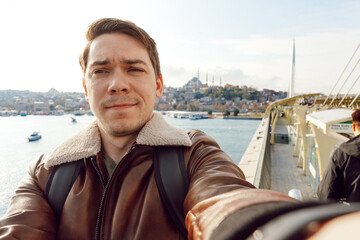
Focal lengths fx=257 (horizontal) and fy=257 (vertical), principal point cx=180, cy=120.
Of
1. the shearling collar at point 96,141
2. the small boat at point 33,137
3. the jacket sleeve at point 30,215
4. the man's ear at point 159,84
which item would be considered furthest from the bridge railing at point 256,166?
the small boat at point 33,137

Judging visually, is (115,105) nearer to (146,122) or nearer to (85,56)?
(146,122)

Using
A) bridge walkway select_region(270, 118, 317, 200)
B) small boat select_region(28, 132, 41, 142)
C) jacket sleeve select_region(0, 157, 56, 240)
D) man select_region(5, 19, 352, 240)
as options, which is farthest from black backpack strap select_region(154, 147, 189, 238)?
small boat select_region(28, 132, 41, 142)

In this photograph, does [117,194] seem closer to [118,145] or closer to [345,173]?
[118,145]

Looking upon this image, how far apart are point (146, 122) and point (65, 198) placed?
442 millimetres

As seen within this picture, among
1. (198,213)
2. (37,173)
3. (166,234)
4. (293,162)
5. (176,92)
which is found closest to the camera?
(198,213)

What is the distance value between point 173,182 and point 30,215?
53 cm

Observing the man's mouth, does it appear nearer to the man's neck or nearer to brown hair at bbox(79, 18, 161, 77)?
the man's neck

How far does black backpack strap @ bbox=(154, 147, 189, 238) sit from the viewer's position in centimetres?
84

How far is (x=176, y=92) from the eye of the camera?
92.9 metres

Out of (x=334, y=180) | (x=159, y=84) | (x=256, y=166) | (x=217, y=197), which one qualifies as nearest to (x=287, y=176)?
(x=256, y=166)

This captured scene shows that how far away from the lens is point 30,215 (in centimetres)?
92

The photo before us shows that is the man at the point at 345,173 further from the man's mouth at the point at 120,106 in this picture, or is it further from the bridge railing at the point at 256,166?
the man's mouth at the point at 120,106

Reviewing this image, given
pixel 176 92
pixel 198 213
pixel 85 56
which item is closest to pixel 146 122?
pixel 85 56

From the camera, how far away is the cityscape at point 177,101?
55725mm
